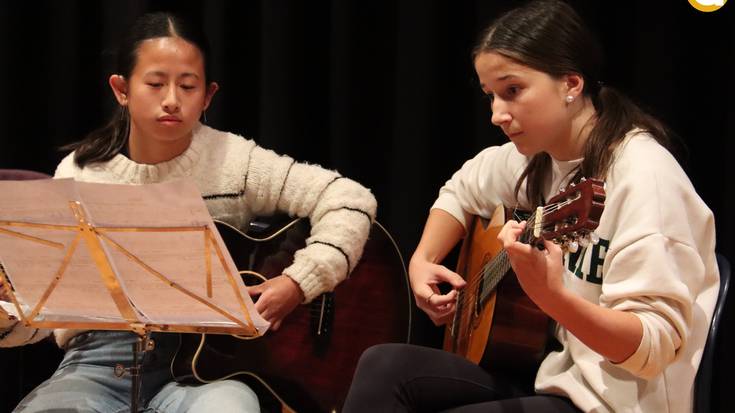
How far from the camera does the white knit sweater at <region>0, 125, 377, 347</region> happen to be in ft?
6.95

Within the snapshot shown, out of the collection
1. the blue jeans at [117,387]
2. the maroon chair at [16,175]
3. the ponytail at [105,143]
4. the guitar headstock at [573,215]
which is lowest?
the blue jeans at [117,387]

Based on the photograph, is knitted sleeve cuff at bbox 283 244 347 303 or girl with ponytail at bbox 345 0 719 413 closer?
girl with ponytail at bbox 345 0 719 413

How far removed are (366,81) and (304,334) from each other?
860 millimetres

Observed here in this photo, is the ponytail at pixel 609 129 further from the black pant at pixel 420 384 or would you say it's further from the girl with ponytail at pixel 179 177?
the girl with ponytail at pixel 179 177

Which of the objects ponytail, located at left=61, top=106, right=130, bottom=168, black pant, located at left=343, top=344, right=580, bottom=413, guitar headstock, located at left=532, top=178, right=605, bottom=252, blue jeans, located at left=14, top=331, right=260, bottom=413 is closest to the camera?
guitar headstock, located at left=532, top=178, right=605, bottom=252

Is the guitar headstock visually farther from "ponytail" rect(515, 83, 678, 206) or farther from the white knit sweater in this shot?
the white knit sweater

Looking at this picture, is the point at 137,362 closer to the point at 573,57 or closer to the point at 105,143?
the point at 105,143

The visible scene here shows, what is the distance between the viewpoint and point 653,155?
62.1 inches

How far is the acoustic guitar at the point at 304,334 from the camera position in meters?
2.06

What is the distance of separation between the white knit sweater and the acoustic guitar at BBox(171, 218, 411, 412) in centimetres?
6

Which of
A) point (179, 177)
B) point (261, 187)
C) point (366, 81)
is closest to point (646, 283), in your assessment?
point (261, 187)

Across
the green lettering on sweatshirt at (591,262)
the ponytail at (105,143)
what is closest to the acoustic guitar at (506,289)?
the green lettering on sweatshirt at (591,262)

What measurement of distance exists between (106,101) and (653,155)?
1773mm

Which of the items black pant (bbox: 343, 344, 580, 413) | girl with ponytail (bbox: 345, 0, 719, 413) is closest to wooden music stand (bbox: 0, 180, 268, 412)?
black pant (bbox: 343, 344, 580, 413)
